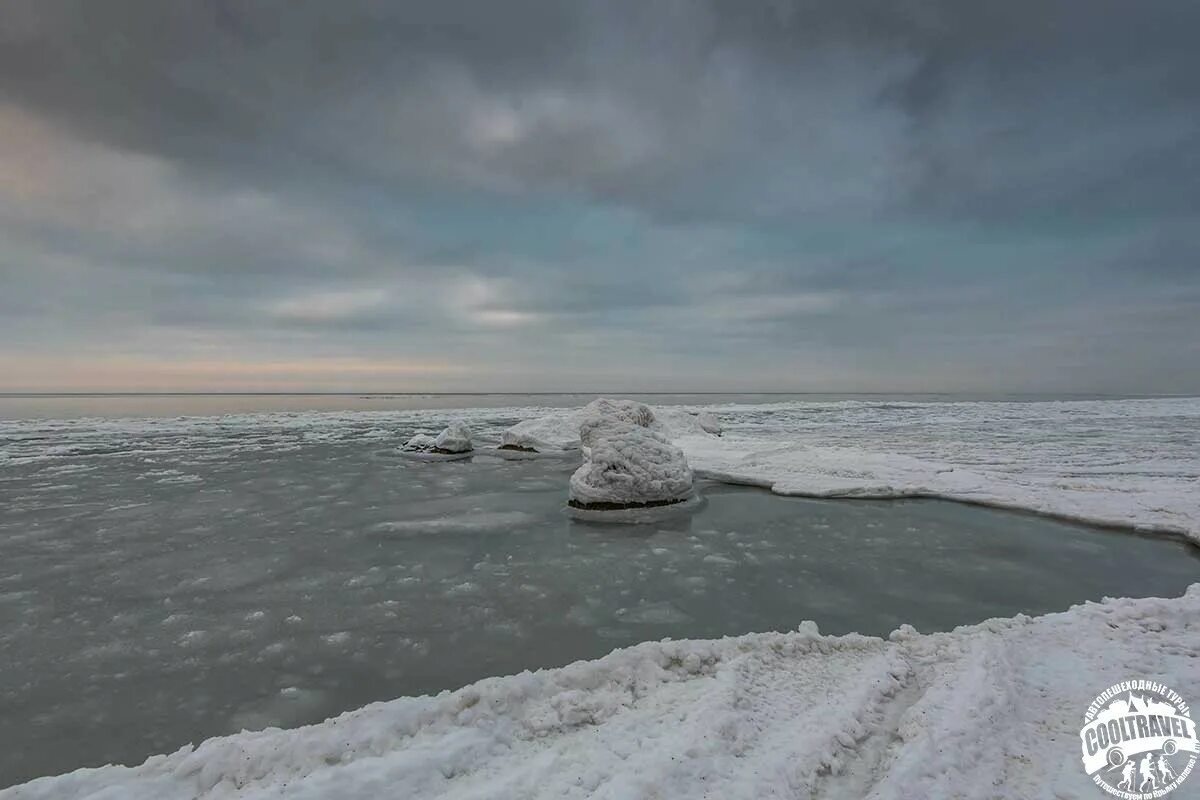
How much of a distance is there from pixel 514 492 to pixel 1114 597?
8.26 meters

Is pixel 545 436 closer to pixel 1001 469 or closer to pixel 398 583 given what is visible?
pixel 1001 469

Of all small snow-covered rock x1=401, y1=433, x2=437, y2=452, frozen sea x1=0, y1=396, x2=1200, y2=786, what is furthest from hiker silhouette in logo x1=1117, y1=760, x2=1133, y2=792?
small snow-covered rock x1=401, y1=433, x2=437, y2=452

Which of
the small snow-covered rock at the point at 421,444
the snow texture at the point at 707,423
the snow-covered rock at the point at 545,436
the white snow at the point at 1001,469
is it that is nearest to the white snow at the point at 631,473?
the white snow at the point at 1001,469

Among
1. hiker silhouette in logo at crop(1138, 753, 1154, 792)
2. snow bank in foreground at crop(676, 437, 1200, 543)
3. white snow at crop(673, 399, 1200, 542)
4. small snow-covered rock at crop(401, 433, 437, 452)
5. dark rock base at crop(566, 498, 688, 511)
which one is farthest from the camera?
small snow-covered rock at crop(401, 433, 437, 452)

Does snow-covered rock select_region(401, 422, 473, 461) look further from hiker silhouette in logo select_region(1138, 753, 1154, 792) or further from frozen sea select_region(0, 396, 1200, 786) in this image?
hiker silhouette in logo select_region(1138, 753, 1154, 792)

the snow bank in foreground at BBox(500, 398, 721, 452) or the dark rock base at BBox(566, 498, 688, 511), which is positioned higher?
the snow bank in foreground at BBox(500, 398, 721, 452)

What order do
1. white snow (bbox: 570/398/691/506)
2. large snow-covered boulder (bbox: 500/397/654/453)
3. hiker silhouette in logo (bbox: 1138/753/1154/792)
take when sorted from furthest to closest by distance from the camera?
large snow-covered boulder (bbox: 500/397/654/453) < white snow (bbox: 570/398/691/506) < hiker silhouette in logo (bbox: 1138/753/1154/792)

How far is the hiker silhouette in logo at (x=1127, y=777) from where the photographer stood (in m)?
2.51

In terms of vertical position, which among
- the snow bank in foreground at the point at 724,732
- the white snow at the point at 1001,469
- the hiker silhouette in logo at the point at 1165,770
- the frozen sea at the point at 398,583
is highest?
the white snow at the point at 1001,469

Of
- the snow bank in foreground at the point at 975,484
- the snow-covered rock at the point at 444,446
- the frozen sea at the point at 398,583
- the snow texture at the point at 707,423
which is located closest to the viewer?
the frozen sea at the point at 398,583

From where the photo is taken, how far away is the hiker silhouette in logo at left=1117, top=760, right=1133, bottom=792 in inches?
99.0

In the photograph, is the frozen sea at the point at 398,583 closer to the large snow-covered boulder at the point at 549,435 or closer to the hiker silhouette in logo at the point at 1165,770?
the hiker silhouette in logo at the point at 1165,770

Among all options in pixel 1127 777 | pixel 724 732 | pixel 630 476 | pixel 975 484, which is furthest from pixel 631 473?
pixel 1127 777

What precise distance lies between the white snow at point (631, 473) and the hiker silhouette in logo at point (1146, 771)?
6803mm
